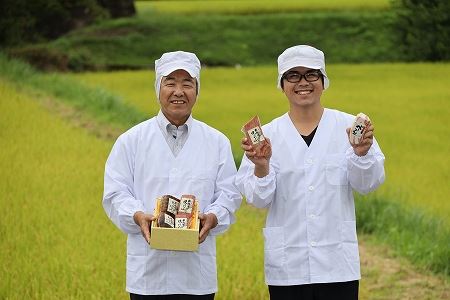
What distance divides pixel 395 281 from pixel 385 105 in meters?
8.22

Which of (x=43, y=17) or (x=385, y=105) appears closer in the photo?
(x=385, y=105)

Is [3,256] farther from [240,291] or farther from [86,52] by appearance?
[86,52]

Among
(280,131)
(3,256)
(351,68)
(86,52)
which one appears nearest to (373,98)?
(351,68)

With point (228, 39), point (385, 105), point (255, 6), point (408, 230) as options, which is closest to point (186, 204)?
point (408, 230)

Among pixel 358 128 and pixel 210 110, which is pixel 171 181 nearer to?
pixel 358 128

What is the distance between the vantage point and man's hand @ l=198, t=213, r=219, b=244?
12.6ft

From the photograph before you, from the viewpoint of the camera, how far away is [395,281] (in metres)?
6.41

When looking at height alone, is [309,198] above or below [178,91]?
below

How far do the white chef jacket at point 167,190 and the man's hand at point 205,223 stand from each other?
61 mm

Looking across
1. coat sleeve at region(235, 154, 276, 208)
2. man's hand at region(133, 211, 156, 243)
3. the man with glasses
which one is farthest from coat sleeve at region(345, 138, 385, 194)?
man's hand at region(133, 211, 156, 243)

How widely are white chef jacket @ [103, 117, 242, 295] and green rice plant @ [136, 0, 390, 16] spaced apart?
26680 mm

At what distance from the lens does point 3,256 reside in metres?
6.32

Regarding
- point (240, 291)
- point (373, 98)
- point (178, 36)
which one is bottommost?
point (240, 291)

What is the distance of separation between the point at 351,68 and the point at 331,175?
1731 cm
